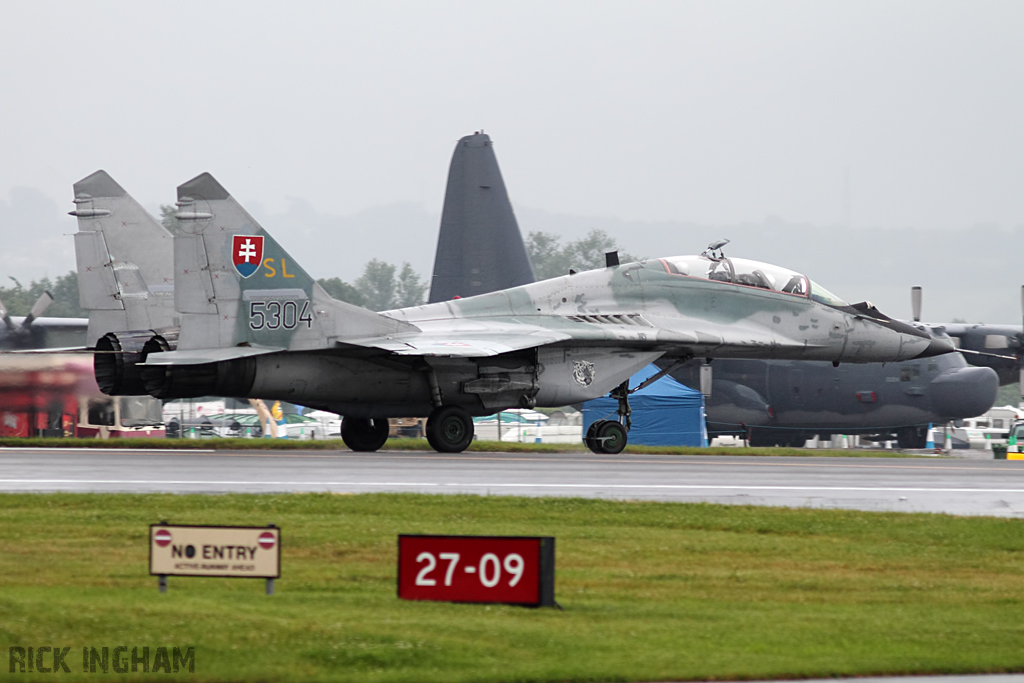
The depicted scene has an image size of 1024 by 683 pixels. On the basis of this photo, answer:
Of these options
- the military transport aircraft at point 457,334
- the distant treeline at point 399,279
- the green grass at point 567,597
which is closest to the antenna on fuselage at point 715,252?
the military transport aircraft at point 457,334

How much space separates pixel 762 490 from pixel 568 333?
7.73 meters

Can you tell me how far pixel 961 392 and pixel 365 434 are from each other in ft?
76.6

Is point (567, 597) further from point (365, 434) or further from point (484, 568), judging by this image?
point (365, 434)

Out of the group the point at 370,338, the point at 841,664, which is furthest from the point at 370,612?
the point at 370,338

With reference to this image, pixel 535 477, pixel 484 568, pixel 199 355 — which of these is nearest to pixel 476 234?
pixel 199 355

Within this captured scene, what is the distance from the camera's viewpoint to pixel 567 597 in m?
8.29

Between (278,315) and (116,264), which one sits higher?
(116,264)

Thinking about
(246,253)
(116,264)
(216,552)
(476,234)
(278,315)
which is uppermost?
(476,234)

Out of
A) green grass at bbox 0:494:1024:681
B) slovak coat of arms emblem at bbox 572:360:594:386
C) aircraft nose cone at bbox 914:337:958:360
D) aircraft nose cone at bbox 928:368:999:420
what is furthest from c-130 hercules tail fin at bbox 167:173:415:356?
aircraft nose cone at bbox 928:368:999:420

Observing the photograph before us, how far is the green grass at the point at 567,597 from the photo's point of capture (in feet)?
21.3

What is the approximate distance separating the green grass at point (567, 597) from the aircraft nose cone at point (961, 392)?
1109 inches

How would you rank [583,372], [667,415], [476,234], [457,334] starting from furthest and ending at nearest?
[476,234]
[667,415]
[583,372]
[457,334]

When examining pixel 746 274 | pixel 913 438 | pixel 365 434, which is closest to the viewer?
pixel 365 434

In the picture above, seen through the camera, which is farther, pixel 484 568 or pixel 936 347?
pixel 936 347
